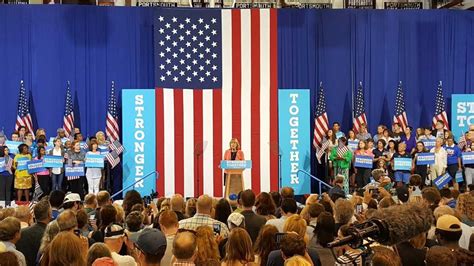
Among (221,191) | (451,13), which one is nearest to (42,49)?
(221,191)

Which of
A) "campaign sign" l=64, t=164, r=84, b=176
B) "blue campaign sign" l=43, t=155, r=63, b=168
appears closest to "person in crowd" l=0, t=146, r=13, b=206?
"blue campaign sign" l=43, t=155, r=63, b=168

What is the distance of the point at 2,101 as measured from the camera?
17.2 metres

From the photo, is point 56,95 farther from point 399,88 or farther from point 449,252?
point 449,252

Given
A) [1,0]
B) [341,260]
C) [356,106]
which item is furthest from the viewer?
[1,0]

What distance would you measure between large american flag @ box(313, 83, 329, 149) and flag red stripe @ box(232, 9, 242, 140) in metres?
2.16

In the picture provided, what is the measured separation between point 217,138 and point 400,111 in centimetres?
539

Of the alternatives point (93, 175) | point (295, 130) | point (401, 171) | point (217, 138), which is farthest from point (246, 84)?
point (93, 175)

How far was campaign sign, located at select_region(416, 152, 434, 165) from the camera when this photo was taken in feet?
51.3

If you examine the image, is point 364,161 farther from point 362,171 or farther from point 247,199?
point 247,199

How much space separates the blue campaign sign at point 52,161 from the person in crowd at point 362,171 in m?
7.25

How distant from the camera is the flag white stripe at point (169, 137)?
17.2 meters

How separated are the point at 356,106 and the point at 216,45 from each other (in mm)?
4432

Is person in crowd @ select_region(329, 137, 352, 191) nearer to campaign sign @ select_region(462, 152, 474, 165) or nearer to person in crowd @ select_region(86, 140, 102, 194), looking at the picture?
campaign sign @ select_region(462, 152, 474, 165)

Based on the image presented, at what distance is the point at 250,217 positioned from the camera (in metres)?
7.05
